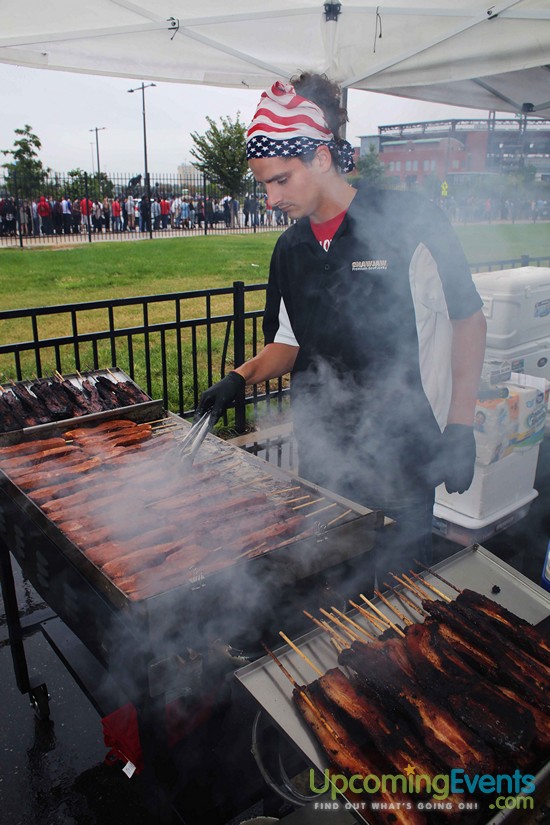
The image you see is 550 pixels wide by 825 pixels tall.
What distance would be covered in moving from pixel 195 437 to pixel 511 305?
3.32m

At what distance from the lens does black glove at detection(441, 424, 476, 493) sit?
2549 mm

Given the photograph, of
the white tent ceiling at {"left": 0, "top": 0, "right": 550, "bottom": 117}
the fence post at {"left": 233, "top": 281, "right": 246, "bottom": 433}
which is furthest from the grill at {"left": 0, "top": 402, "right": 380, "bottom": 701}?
the white tent ceiling at {"left": 0, "top": 0, "right": 550, "bottom": 117}

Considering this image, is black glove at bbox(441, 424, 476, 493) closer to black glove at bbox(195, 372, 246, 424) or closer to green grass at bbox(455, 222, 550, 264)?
black glove at bbox(195, 372, 246, 424)

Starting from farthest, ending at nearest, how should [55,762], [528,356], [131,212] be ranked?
[131,212] < [528,356] < [55,762]

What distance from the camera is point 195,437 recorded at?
107 inches

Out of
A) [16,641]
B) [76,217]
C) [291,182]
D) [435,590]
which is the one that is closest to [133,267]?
[76,217]

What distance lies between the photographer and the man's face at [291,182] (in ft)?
7.79

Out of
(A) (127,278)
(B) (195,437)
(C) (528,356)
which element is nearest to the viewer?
(B) (195,437)

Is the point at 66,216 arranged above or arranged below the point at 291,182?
above

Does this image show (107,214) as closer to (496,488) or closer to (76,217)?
(76,217)

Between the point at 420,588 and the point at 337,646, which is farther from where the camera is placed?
the point at 420,588

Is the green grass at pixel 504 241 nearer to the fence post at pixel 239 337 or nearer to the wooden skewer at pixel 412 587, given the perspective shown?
the fence post at pixel 239 337

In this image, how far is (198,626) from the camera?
76.1 inches

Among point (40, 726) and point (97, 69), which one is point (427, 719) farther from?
point (97, 69)
